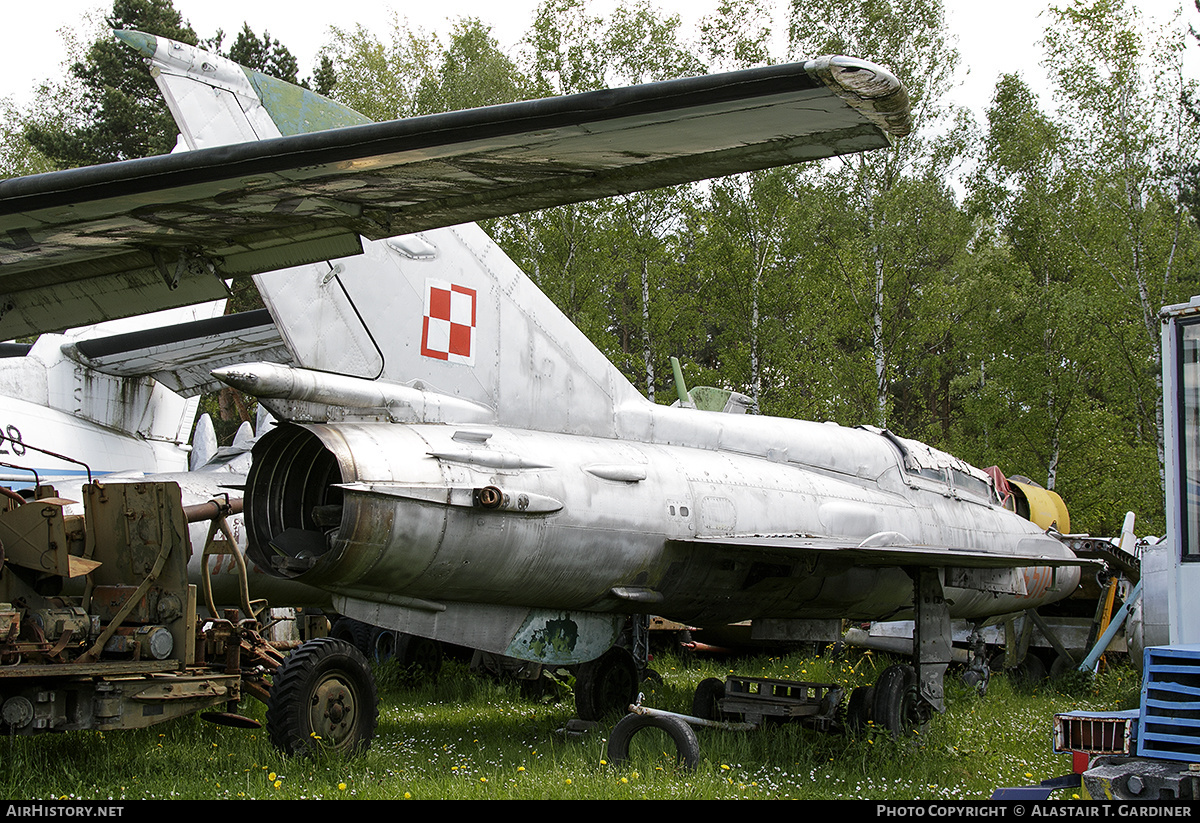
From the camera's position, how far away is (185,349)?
466 inches

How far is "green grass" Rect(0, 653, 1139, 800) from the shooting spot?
17.9ft

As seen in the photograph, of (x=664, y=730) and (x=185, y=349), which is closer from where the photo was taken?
(x=664, y=730)

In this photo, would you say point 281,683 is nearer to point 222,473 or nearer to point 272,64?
A: point 222,473

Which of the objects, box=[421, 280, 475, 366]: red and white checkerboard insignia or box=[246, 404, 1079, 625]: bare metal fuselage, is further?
box=[421, 280, 475, 366]: red and white checkerboard insignia

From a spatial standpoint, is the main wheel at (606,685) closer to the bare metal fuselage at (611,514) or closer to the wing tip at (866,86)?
the bare metal fuselage at (611,514)

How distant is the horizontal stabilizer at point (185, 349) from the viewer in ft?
37.7

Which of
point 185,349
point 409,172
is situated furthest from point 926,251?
point 409,172

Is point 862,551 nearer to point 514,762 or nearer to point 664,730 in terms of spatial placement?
point 664,730

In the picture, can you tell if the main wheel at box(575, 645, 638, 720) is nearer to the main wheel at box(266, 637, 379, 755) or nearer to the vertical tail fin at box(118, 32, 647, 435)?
the vertical tail fin at box(118, 32, 647, 435)

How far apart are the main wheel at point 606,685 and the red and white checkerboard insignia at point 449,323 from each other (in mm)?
2812

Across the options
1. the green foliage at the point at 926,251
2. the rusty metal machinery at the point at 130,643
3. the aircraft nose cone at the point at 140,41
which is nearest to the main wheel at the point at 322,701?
the rusty metal machinery at the point at 130,643

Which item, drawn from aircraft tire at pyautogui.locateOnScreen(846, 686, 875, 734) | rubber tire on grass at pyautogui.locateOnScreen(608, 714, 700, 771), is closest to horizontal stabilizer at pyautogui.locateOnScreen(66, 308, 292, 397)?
rubber tire on grass at pyautogui.locateOnScreen(608, 714, 700, 771)

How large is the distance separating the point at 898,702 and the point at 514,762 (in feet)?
9.90

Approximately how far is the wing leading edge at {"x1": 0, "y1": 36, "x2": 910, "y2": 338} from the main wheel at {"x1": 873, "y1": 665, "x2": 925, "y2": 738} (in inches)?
189
